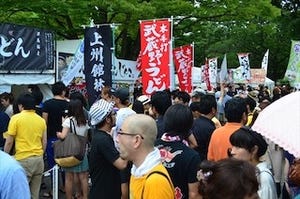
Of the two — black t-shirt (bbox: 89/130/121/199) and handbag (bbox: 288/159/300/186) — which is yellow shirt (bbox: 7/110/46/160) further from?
handbag (bbox: 288/159/300/186)

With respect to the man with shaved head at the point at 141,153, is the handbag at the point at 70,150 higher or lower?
lower

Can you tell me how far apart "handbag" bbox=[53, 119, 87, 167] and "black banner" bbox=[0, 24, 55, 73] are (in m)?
3.80

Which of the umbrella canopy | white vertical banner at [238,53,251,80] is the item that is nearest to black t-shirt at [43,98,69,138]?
the umbrella canopy

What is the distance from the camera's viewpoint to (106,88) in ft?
25.3

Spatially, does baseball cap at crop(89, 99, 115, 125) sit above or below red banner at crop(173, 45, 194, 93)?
below

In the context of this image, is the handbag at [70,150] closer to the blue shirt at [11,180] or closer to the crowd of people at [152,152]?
the crowd of people at [152,152]

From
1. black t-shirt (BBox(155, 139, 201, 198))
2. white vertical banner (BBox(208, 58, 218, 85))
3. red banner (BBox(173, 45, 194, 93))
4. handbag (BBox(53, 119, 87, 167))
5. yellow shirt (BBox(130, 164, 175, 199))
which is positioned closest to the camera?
yellow shirt (BBox(130, 164, 175, 199))

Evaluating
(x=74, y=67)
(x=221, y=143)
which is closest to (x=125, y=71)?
(x=74, y=67)

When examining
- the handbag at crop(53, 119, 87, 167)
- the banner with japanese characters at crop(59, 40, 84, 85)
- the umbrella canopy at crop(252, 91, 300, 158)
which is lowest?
the handbag at crop(53, 119, 87, 167)

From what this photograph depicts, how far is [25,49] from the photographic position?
10.0 meters

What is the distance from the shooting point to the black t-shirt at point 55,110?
7754 mm

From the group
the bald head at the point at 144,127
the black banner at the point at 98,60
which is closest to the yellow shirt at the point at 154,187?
the bald head at the point at 144,127

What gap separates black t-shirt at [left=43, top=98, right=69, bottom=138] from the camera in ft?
25.4

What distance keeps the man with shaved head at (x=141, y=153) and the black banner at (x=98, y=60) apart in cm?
496
